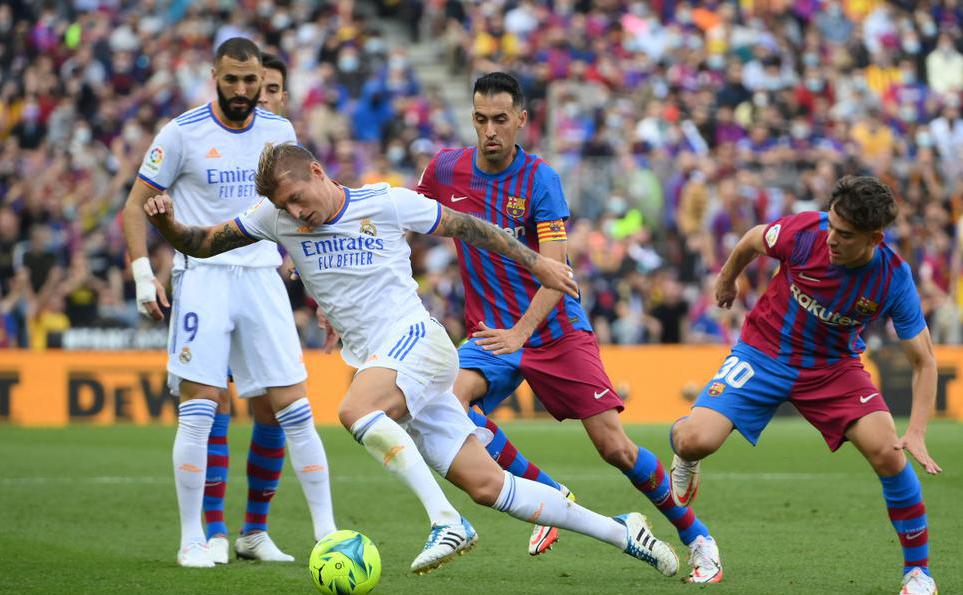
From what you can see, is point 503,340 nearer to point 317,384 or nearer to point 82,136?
point 317,384

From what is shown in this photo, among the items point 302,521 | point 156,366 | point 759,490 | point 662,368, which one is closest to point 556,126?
point 662,368

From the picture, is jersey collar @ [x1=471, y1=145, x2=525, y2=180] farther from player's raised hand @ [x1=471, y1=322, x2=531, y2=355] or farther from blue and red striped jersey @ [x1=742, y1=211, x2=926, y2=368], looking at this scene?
blue and red striped jersey @ [x1=742, y1=211, x2=926, y2=368]

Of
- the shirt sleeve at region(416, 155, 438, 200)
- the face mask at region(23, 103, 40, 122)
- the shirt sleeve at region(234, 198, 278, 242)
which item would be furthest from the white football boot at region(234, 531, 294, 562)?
the face mask at region(23, 103, 40, 122)

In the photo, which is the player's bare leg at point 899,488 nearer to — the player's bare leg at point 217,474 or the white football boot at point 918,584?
the white football boot at point 918,584

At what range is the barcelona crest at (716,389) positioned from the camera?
298 inches

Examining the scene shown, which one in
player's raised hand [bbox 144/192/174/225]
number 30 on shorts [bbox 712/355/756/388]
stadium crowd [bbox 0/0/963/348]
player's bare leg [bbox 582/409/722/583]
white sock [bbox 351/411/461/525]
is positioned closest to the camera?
white sock [bbox 351/411/461/525]

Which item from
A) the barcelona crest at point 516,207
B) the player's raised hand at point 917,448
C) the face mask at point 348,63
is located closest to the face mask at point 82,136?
the face mask at point 348,63

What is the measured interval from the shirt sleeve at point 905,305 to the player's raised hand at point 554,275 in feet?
5.13

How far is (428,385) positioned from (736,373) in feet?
5.80

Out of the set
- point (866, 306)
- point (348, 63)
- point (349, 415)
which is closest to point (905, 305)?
point (866, 306)

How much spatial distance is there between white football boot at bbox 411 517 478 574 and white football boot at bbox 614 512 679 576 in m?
1.05

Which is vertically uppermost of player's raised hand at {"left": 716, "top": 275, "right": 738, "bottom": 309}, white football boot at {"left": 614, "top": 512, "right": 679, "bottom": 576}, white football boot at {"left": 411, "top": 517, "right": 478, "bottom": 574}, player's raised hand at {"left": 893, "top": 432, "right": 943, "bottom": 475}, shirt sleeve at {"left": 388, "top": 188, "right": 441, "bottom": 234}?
shirt sleeve at {"left": 388, "top": 188, "right": 441, "bottom": 234}

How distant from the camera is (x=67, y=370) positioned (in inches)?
725

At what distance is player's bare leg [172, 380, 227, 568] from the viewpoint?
7.88 m
